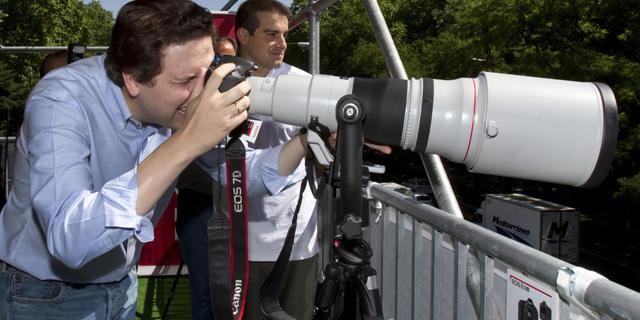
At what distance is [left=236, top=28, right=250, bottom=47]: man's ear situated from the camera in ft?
12.0

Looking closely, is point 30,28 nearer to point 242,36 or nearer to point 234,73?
point 242,36

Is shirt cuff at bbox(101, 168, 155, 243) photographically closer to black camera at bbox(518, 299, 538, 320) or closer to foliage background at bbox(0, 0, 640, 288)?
black camera at bbox(518, 299, 538, 320)

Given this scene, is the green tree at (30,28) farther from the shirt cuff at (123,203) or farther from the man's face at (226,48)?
the shirt cuff at (123,203)

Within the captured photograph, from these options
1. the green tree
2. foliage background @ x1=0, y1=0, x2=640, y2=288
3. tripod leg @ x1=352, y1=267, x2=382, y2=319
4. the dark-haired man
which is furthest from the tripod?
the green tree

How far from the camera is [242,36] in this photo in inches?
146

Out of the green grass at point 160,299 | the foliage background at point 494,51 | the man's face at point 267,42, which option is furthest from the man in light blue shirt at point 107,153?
the foliage background at point 494,51

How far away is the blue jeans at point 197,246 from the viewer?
352 cm

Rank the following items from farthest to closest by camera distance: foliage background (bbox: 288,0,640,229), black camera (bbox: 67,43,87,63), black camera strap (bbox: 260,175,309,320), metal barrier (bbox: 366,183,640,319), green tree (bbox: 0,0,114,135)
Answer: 1. green tree (bbox: 0,0,114,135)
2. foliage background (bbox: 288,0,640,229)
3. black camera (bbox: 67,43,87,63)
4. black camera strap (bbox: 260,175,309,320)
5. metal barrier (bbox: 366,183,640,319)

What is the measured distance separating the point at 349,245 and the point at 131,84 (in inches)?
27.2

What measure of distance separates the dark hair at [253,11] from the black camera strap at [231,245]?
4.98 feet

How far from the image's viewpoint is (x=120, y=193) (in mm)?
1583

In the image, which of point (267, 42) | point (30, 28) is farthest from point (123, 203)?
point (30, 28)

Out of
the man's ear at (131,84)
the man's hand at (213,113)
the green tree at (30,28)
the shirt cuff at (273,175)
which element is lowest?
the shirt cuff at (273,175)

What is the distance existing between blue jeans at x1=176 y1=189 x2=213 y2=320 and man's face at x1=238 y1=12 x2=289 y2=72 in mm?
698
